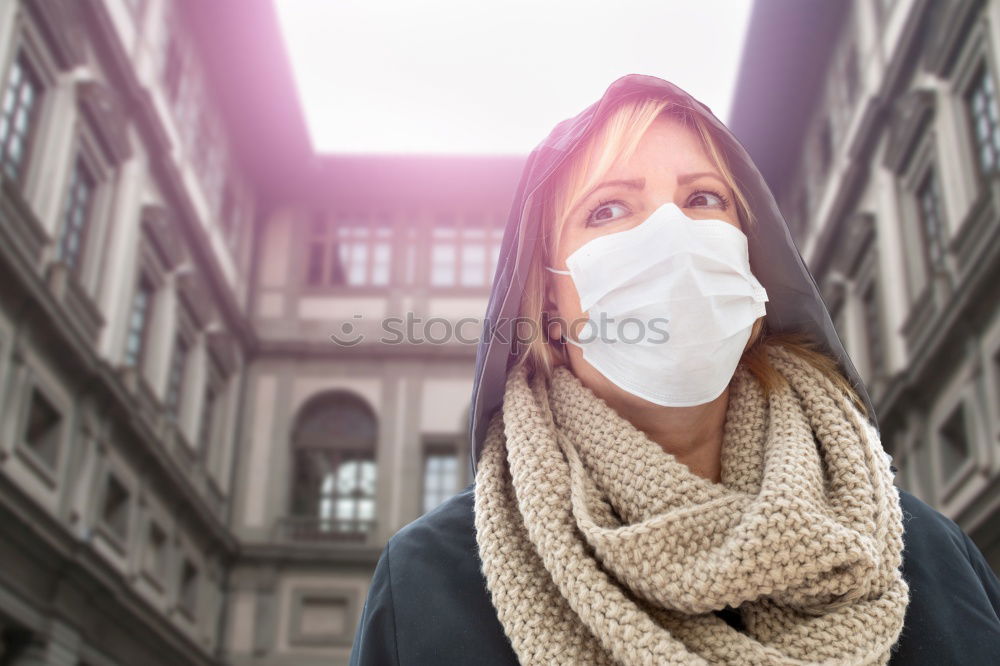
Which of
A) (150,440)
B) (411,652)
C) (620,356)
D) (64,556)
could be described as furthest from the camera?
(150,440)

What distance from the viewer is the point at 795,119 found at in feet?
80.9

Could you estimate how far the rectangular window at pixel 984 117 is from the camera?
13977mm

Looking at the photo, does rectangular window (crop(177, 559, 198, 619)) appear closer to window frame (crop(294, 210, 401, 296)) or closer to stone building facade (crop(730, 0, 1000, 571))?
window frame (crop(294, 210, 401, 296))

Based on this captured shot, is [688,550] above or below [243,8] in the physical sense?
below

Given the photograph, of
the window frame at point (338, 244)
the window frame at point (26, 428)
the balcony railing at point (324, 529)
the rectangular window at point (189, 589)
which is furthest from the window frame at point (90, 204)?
the window frame at point (338, 244)

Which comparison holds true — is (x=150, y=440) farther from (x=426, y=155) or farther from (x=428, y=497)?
(x=426, y=155)

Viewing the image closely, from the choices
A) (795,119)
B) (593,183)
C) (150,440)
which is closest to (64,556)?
(150,440)

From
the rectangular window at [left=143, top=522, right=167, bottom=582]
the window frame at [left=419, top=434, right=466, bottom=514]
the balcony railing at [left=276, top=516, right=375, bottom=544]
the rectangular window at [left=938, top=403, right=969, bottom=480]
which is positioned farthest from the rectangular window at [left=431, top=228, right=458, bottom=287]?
the rectangular window at [left=938, top=403, right=969, bottom=480]

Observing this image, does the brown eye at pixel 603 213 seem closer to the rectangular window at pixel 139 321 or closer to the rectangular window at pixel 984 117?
the rectangular window at pixel 984 117

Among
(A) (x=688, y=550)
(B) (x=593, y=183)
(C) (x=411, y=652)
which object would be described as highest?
(B) (x=593, y=183)

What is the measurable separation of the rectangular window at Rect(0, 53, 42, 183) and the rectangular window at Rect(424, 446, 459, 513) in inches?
519

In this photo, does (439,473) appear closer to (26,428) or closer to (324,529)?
(324,529)

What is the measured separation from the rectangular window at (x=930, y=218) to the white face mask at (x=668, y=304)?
1504cm

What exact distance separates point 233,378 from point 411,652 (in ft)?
81.3
